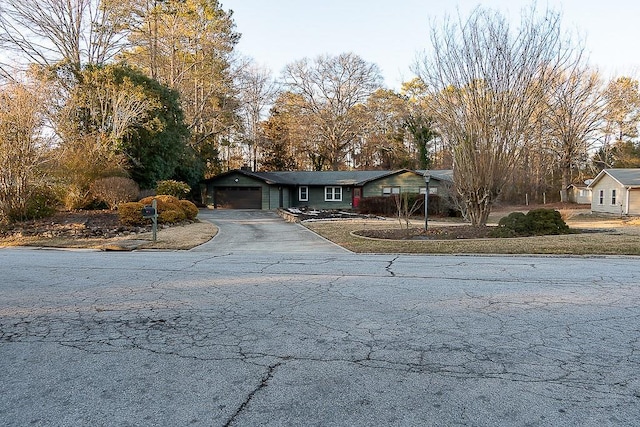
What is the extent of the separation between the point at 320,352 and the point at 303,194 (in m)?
37.5

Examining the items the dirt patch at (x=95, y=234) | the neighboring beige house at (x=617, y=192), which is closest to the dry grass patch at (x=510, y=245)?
the dirt patch at (x=95, y=234)

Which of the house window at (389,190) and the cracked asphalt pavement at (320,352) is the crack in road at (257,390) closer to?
the cracked asphalt pavement at (320,352)

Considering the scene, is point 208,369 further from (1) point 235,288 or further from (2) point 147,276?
(2) point 147,276

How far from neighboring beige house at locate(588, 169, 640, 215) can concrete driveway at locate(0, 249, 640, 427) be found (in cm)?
2836

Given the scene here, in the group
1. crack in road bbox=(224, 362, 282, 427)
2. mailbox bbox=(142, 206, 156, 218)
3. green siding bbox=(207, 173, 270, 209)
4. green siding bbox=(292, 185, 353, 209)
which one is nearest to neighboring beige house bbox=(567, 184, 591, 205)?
green siding bbox=(292, 185, 353, 209)

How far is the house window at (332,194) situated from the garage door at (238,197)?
20.2ft

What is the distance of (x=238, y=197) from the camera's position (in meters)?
39.0

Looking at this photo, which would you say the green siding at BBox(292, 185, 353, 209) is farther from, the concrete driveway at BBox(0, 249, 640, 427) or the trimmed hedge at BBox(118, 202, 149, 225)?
the concrete driveway at BBox(0, 249, 640, 427)

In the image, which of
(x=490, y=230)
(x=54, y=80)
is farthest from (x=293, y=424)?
(x=54, y=80)

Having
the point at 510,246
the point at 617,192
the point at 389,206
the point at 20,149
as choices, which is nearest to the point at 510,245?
the point at 510,246

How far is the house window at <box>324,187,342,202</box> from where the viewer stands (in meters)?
40.3

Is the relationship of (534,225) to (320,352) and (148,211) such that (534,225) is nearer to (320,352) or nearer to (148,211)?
(148,211)

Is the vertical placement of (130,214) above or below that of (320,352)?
above

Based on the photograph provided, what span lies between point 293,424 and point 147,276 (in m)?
6.34
